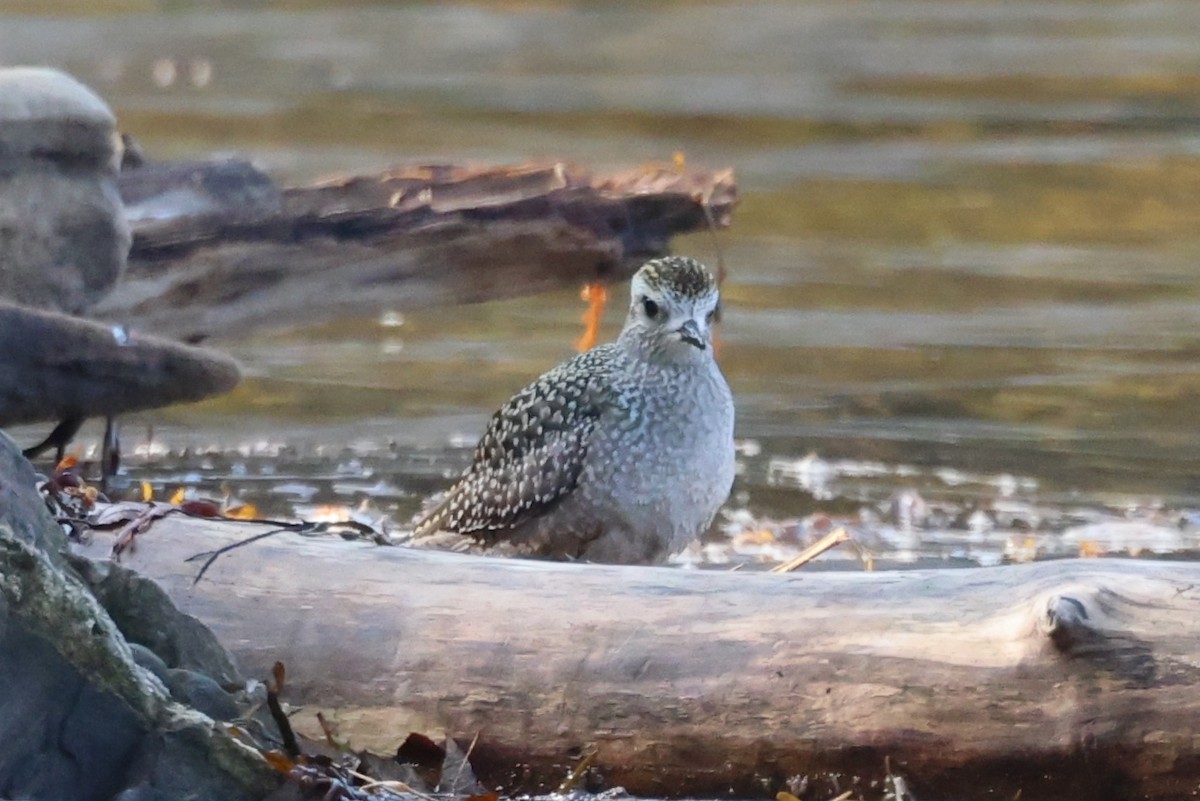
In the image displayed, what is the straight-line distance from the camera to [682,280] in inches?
208

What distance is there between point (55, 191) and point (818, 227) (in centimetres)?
734

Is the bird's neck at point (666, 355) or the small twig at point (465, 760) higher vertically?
the bird's neck at point (666, 355)

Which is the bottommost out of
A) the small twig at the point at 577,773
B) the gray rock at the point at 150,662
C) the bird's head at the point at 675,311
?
the small twig at the point at 577,773

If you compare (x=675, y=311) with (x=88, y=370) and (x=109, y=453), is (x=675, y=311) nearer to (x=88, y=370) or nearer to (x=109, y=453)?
(x=88, y=370)

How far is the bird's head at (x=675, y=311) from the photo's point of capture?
5266 mm

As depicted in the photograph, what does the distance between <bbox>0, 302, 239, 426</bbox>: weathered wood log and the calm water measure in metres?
1.16

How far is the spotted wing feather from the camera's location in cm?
518

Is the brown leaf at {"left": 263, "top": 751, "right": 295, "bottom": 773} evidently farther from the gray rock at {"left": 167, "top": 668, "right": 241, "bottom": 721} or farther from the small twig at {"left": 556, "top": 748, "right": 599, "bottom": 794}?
the small twig at {"left": 556, "top": 748, "right": 599, "bottom": 794}

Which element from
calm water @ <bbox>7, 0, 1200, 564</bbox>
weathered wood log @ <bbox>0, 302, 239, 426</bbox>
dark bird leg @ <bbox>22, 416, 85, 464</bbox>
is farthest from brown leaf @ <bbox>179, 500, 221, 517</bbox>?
calm water @ <bbox>7, 0, 1200, 564</bbox>

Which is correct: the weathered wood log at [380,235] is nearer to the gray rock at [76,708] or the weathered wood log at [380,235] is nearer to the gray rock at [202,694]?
the gray rock at [202,694]

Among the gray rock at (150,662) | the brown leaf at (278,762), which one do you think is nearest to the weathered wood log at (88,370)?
the gray rock at (150,662)

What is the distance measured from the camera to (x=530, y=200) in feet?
24.5

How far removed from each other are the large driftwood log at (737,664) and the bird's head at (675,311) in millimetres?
1299

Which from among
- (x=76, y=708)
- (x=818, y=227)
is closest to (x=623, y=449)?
(x=76, y=708)
